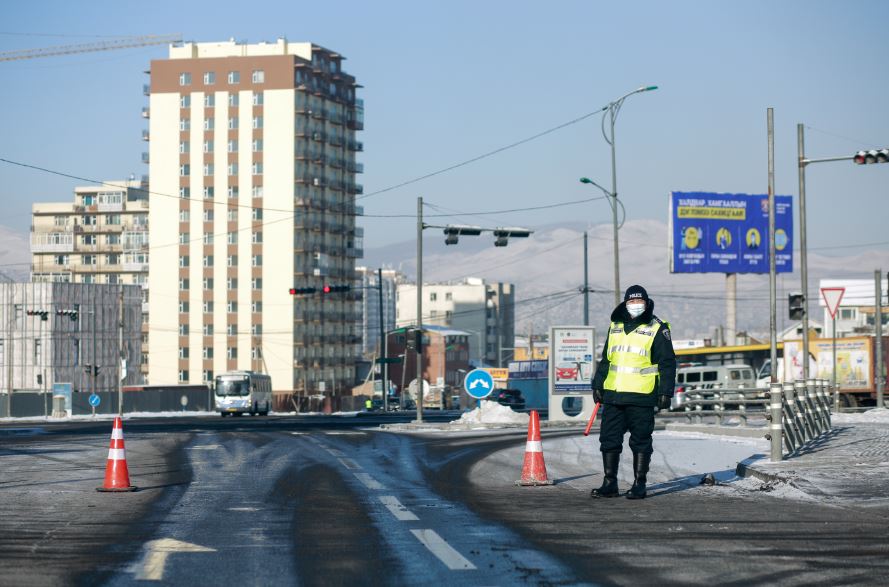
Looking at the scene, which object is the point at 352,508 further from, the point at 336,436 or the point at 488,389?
the point at 488,389

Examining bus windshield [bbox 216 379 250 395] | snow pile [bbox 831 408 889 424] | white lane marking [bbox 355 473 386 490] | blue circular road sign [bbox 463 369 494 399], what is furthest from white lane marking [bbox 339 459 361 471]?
bus windshield [bbox 216 379 250 395]

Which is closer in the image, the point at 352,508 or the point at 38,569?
the point at 38,569

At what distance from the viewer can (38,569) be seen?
7801 millimetres

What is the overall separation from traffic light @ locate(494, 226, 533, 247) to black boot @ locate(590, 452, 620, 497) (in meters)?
31.1

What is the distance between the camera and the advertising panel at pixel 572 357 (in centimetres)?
3706

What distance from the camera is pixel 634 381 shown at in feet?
41.3

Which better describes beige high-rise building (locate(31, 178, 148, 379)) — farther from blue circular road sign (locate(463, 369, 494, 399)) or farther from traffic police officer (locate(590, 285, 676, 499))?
traffic police officer (locate(590, 285, 676, 499))

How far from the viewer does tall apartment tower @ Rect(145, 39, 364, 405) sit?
142375 millimetres

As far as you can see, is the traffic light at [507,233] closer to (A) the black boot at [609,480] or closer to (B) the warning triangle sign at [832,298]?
(B) the warning triangle sign at [832,298]

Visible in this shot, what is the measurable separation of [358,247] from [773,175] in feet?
406

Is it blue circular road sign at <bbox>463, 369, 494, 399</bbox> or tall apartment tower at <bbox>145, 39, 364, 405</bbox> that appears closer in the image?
blue circular road sign at <bbox>463, 369, 494, 399</bbox>

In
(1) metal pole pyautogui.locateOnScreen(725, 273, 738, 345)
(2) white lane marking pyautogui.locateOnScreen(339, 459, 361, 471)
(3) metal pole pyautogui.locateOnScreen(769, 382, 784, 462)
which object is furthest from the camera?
(1) metal pole pyautogui.locateOnScreen(725, 273, 738, 345)

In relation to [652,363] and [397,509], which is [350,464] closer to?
[652,363]

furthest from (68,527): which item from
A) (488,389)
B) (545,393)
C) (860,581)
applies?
(545,393)
